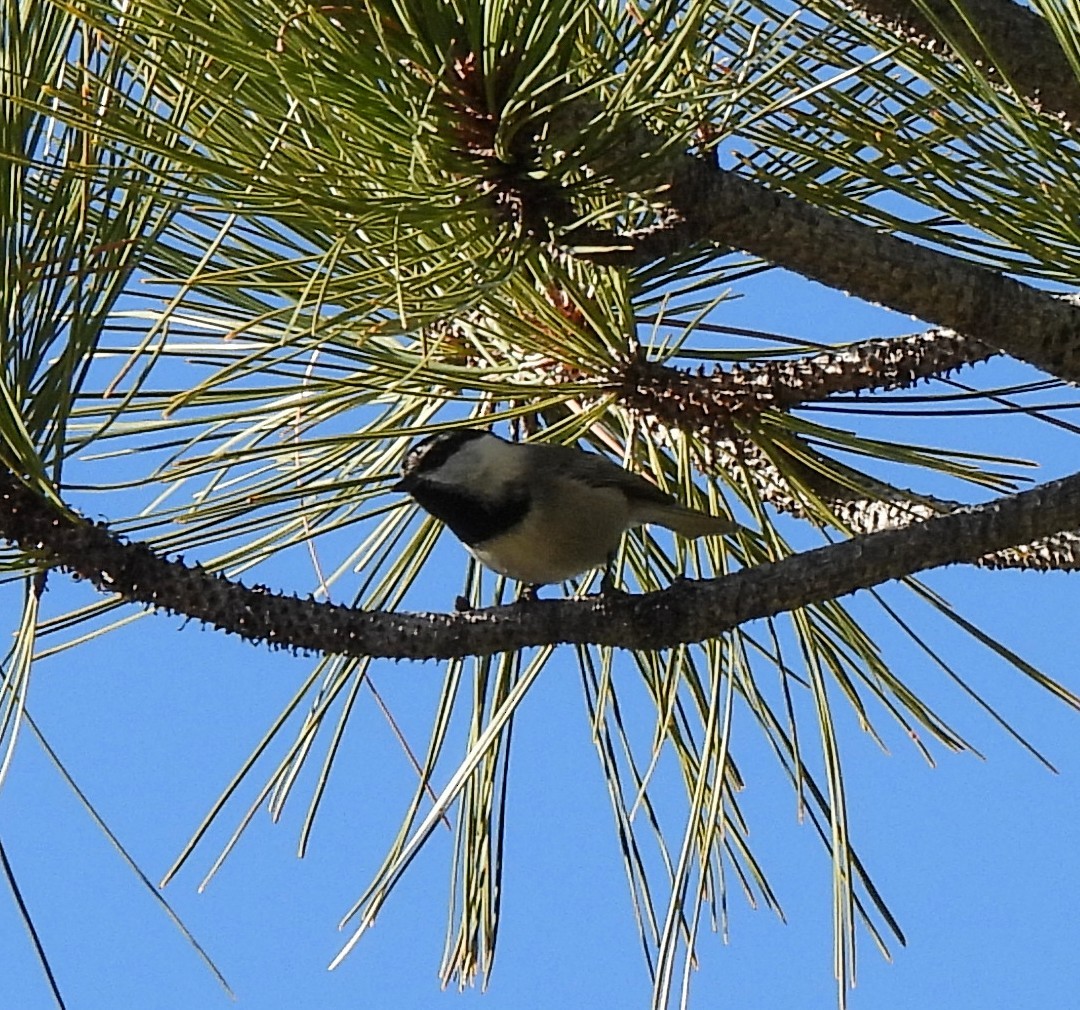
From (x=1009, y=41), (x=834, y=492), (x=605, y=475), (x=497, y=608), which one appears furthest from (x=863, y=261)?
(x=605, y=475)

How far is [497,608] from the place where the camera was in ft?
4.06

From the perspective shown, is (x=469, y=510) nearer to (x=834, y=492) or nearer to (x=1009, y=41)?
(x=834, y=492)

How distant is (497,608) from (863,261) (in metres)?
0.38

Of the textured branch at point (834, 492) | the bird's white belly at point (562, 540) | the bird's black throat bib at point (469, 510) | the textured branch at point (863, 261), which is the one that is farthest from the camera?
the bird's white belly at point (562, 540)

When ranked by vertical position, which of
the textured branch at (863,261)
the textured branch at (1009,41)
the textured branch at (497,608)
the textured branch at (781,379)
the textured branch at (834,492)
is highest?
the textured branch at (1009,41)

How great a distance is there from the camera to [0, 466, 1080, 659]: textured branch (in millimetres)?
1132

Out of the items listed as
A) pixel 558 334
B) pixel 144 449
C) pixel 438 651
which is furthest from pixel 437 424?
pixel 438 651

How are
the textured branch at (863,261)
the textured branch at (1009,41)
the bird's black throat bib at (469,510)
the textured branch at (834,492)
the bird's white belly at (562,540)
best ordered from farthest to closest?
the bird's white belly at (562,540) → the bird's black throat bib at (469,510) → the textured branch at (834,492) → the textured branch at (1009,41) → the textured branch at (863,261)

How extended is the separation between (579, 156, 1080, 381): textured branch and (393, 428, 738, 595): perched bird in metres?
0.52

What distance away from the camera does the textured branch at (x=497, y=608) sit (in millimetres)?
1132

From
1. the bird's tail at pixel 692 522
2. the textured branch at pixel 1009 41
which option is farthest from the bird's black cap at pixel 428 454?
the textured branch at pixel 1009 41

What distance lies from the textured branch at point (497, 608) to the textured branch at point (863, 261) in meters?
0.11

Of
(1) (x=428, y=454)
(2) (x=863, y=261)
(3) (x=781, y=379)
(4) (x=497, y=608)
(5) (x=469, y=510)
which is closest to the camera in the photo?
(2) (x=863, y=261)

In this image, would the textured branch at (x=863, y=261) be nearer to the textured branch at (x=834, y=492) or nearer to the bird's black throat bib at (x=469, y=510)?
the textured branch at (x=834, y=492)
